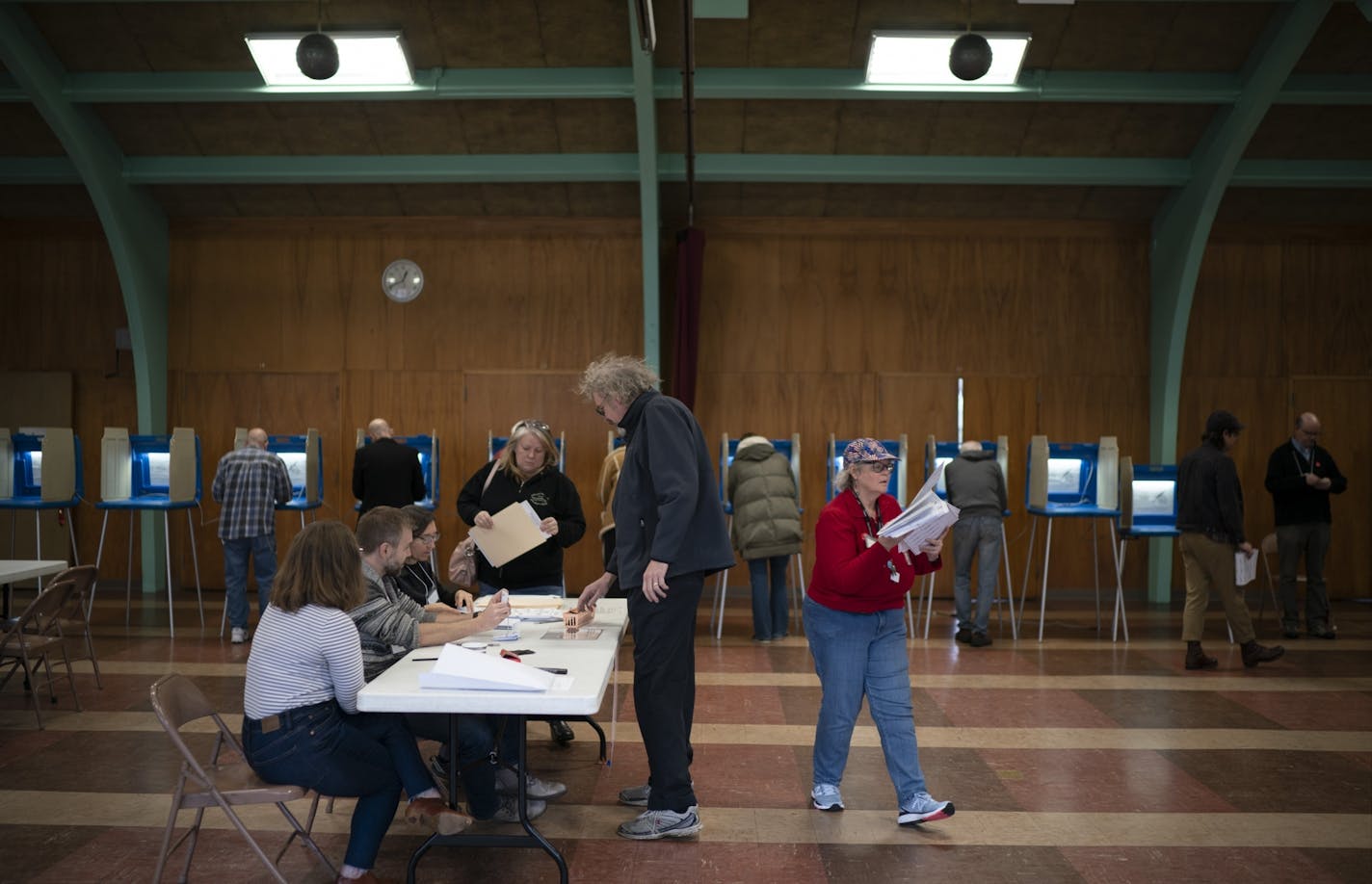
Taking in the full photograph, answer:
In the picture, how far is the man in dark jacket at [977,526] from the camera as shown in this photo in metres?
8.34

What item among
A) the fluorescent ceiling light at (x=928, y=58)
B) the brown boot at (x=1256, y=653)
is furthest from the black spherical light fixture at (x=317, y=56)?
the brown boot at (x=1256, y=653)

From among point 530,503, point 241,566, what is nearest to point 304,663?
point 530,503

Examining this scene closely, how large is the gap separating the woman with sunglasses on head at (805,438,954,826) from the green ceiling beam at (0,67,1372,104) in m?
5.58

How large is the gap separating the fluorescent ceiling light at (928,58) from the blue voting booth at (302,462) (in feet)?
18.2

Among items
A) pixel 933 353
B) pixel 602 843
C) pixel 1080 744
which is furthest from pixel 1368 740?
pixel 933 353

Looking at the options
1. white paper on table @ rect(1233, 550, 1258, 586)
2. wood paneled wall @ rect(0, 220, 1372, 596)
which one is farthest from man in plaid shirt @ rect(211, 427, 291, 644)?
white paper on table @ rect(1233, 550, 1258, 586)

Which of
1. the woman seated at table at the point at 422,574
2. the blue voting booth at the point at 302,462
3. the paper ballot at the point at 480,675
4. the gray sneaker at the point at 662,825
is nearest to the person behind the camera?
the paper ballot at the point at 480,675

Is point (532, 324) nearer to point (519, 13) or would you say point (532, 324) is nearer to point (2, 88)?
point (519, 13)

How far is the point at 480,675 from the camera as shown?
3232 millimetres

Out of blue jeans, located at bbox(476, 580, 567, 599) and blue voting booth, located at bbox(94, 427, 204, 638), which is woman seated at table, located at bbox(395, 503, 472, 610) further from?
blue voting booth, located at bbox(94, 427, 204, 638)

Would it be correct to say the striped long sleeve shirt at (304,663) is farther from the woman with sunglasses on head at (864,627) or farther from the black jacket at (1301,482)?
the black jacket at (1301,482)

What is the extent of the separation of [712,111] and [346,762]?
290 inches

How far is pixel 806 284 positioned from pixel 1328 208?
195 inches

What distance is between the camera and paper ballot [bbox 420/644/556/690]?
322 cm
